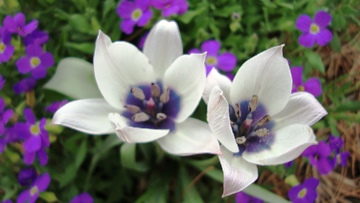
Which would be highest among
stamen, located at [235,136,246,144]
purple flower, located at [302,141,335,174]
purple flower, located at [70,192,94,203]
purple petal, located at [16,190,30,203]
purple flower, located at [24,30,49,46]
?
purple flower, located at [24,30,49,46]

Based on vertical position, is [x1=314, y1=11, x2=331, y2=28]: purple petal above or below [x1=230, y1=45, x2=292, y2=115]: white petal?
above


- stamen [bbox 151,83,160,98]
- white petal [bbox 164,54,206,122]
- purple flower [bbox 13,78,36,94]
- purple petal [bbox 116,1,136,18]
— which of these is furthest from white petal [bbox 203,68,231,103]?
purple flower [bbox 13,78,36,94]

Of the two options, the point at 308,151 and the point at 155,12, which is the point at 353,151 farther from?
the point at 155,12

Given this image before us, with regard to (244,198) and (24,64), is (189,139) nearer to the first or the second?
(244,198)

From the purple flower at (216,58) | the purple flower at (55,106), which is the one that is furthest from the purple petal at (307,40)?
the purple flower at (55,106)

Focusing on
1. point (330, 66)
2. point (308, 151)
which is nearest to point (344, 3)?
point (330, 66)

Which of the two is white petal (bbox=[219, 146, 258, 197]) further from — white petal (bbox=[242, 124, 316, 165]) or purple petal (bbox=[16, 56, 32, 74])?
purple petal (bbox=[16, 56, 32, 74])

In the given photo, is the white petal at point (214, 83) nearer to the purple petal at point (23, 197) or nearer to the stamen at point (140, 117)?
the stamen at point (140, 117)
